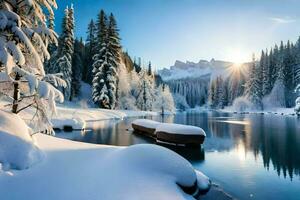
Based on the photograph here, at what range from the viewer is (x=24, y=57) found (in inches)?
358

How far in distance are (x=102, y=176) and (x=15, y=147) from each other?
7.84 feet

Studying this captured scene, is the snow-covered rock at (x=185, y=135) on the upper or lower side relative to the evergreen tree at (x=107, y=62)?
lower

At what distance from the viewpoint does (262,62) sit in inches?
3570

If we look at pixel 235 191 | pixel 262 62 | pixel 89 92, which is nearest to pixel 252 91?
pixel 262 62

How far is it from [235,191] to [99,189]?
5.54m

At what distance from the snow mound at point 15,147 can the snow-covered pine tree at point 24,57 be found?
92 centimetres

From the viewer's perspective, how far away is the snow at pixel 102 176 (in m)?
6.51

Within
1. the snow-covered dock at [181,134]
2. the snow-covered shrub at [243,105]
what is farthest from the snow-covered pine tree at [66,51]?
the snow-covered shrub at [243,105]

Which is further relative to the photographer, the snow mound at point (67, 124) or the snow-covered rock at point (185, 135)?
the snow mound at point (67, 124)

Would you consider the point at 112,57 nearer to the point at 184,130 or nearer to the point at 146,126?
the point at 146,126

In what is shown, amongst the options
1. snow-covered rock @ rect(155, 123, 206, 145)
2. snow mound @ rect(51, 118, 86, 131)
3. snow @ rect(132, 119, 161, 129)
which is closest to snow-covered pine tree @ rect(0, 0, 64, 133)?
snow-covered rock @ rect(155, 123, 206, 145)

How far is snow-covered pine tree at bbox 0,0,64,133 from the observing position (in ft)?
26.1

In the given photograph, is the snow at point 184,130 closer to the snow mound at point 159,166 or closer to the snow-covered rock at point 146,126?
the snow-covered rock at point 146,126

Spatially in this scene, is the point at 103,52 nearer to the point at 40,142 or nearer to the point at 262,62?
the point at 40,142
